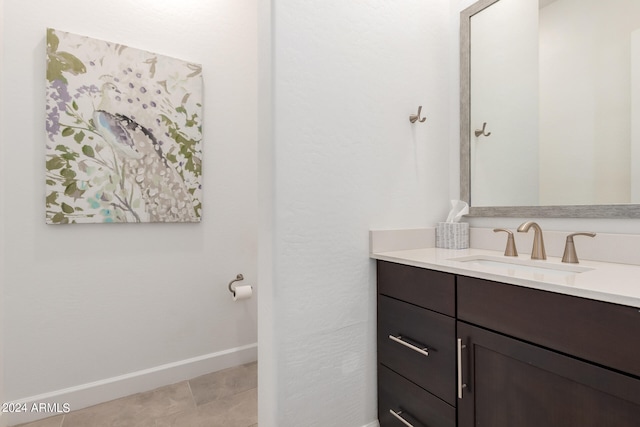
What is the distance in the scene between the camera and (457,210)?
60.4 inches

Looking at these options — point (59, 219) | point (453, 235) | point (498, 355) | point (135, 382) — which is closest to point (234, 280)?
point (135, 382)

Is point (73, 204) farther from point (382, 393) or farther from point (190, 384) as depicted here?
point (382, 393)

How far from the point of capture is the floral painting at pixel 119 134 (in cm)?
152

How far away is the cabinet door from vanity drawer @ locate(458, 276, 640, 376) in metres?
0.03

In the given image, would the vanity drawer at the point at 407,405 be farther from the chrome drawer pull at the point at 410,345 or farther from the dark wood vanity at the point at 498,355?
the chrome drawer pull at the point at 410,345

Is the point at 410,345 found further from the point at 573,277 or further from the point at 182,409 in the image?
the point at 182,409

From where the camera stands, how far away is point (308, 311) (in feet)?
3.90

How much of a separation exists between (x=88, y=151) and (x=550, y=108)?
2.16 m

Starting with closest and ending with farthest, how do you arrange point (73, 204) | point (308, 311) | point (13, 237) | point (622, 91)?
point (622, 91), point (308, 311), point (13, 237), point (73, 204)

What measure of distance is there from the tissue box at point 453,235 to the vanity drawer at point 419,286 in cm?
39

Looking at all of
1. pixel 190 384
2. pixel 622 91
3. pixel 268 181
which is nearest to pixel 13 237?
pixel 190 384

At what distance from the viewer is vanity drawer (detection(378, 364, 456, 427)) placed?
1037 millimetres

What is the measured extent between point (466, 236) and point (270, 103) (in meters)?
1.08

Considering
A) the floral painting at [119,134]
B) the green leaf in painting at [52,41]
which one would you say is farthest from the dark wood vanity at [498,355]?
the green leaf in painting at [52,41]
